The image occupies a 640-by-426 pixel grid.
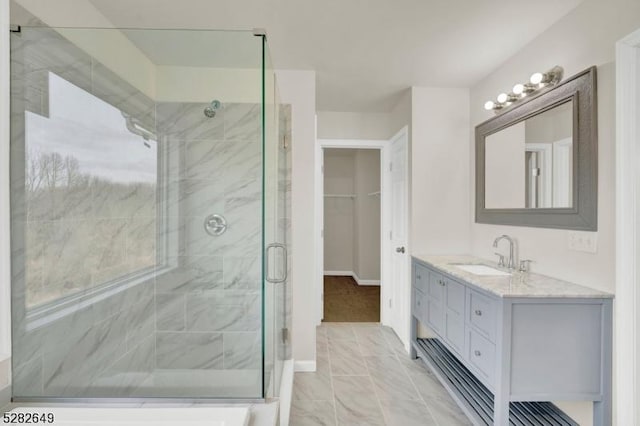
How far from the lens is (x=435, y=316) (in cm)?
254

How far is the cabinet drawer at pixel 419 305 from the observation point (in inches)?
108

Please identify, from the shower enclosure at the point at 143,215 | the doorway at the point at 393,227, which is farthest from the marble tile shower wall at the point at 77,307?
the doorway at the point at 393,227

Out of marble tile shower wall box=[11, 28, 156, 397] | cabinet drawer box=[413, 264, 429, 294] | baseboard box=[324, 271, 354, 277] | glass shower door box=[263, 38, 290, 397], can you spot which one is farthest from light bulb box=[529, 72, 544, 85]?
baseboard box=[324, 271, 354, 277]

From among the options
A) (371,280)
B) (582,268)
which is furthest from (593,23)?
(371,280)

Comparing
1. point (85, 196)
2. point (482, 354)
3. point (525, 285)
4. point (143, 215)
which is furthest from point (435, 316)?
point (85, 196)

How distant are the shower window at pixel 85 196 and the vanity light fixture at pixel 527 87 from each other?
7.84 ft

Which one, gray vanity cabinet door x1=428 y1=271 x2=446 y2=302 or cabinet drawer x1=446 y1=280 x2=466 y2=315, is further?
gray vanity cabinet door x1=428 y1=271 x2=446 y2=302

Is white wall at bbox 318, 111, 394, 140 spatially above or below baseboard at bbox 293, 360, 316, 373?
above

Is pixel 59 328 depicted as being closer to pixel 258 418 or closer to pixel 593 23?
pixel 258 418

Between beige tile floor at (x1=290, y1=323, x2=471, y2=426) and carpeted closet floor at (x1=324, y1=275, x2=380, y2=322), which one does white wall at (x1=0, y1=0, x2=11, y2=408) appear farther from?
carpeted closet floor at (x1=324, y1=275, x2=380, y2=322)

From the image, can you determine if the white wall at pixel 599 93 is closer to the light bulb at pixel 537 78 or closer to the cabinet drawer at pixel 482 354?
the light bulb at pixel 537 78

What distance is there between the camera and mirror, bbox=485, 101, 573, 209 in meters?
1.98

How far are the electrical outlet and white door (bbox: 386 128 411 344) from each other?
4.56ft

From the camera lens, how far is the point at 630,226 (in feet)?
5.09
